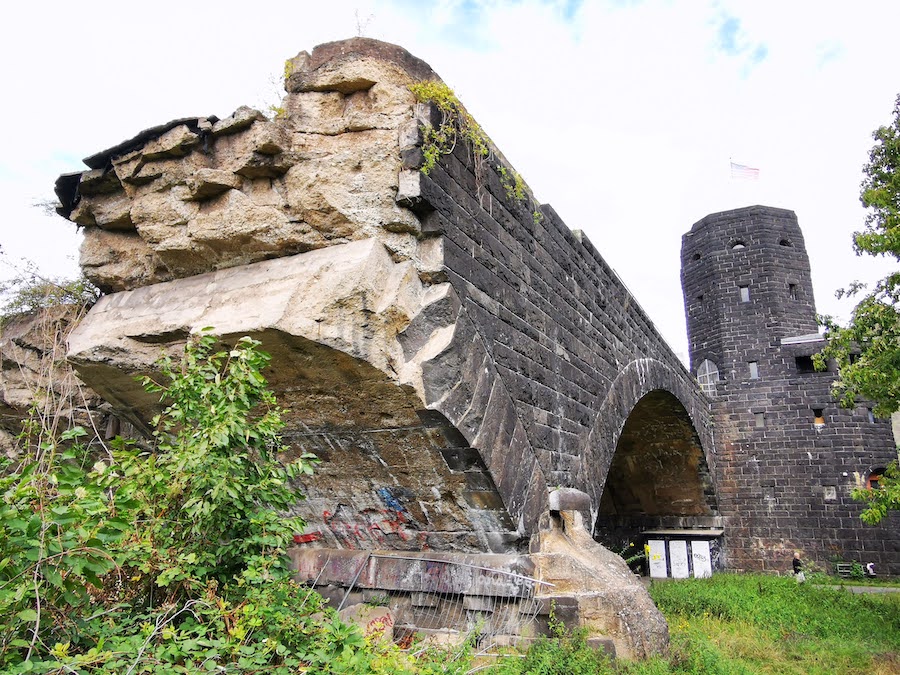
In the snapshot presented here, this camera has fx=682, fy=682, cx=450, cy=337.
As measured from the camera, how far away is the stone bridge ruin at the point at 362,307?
4.09 meters

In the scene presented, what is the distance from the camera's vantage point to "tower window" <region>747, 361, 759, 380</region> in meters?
17.8

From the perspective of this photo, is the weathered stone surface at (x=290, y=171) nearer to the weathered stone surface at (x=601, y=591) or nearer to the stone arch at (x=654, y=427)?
the weathered stone surface at (x=601, y=591)

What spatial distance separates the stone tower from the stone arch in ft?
3.16

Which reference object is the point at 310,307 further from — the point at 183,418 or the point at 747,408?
the point at 747,408

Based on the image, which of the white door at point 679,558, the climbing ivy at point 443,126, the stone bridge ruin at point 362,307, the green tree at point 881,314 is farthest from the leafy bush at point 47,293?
the white door at point 679,558

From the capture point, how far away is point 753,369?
17906 millimetres

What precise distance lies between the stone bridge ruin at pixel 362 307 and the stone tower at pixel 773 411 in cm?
1348

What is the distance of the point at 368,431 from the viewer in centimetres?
433

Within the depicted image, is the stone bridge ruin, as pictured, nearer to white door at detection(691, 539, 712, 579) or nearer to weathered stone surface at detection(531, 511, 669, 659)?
weathered stone surface at detection(531, 511, 669, 659)

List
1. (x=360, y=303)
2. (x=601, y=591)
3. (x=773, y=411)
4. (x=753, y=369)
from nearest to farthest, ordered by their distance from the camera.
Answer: (x=360, y=303) < (x=601, y=591) < (x=773, y=411) < (x=753, y=369)

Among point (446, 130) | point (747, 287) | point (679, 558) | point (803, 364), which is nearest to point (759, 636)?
point (446, 130)

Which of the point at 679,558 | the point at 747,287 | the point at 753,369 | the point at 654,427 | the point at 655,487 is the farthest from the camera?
the point at 747,287

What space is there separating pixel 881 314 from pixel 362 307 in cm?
676

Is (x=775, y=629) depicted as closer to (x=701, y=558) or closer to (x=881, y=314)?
(x=881, y=314)
